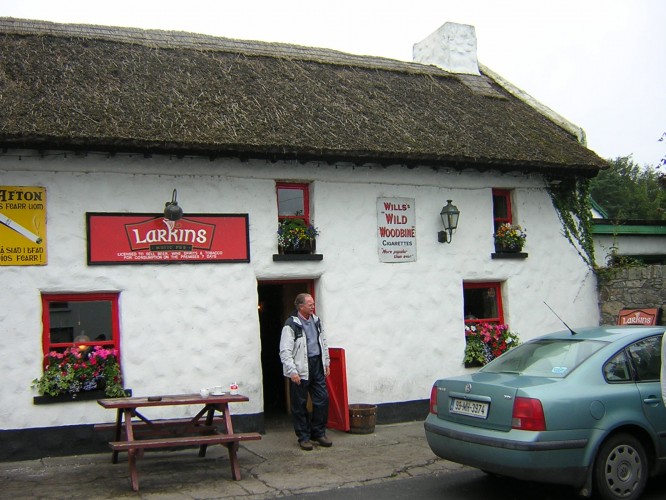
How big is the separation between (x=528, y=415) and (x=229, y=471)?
3.54 m

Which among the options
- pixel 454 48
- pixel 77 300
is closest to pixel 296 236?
pixel 77 300

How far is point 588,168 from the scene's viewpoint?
1197cm

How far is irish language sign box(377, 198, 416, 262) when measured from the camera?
10836mm

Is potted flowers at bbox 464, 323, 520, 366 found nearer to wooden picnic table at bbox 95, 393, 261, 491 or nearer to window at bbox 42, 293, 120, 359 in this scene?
wooden picnic table at bbox 95, 393, 261, 491

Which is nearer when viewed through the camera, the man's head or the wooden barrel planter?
the man's head

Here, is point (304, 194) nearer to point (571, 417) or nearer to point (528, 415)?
point (528, 415)

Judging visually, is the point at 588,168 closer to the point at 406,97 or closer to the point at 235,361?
the point at 406,97

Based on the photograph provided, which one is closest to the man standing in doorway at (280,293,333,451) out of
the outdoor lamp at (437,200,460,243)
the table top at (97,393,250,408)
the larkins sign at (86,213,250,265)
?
the table top at (97,393,250,408)

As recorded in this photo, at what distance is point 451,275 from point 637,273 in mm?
3398

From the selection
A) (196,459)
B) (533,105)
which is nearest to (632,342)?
(196,459)

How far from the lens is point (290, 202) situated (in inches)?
416

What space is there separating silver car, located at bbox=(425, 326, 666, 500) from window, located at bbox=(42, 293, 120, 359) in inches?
182

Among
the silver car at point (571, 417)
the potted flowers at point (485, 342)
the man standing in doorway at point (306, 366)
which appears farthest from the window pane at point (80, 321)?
the potted flowers at point (485, 342)

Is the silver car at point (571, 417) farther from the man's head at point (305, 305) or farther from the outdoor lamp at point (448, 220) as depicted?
the outdoor lamp at point (448, 220)
